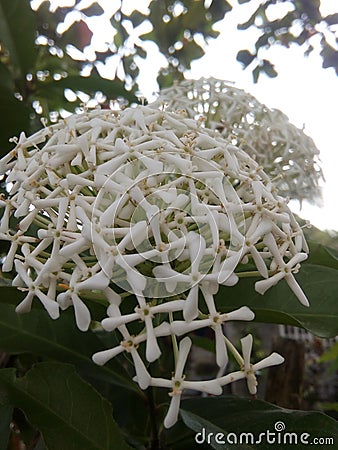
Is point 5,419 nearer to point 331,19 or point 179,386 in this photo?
point 179,386

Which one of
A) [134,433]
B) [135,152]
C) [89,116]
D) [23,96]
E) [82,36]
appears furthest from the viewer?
[82,36]

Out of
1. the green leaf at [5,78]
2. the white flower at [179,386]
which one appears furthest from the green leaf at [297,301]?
the green leaf at [5,78]

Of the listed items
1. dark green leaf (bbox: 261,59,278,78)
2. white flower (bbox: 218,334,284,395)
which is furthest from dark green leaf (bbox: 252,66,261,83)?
white flower (bbox: 218,334,284,395)

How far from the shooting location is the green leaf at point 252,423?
69 centimetres

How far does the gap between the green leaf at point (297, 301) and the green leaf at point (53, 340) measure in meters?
0.25

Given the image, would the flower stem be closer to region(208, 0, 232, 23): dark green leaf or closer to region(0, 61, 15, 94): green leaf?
region(0, 61, 15, 94): green leaf

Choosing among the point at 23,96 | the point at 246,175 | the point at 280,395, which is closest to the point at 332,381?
the point at 280,395

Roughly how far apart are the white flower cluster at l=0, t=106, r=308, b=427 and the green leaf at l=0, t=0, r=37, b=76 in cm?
65

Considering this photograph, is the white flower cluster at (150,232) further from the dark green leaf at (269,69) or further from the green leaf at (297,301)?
the dark green leaf at (269,69)

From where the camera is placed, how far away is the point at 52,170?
0.65m

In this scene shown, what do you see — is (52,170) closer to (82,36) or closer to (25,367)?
(25,367)

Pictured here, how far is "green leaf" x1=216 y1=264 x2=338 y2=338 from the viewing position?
744mm

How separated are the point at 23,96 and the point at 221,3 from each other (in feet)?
1.98

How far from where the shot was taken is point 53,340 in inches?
35.0
